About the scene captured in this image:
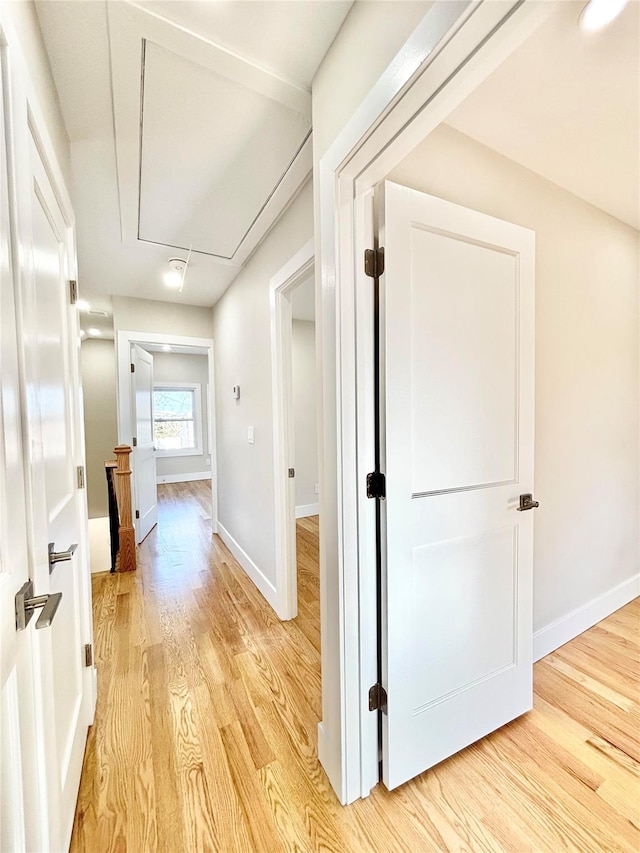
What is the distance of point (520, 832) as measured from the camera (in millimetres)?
1041

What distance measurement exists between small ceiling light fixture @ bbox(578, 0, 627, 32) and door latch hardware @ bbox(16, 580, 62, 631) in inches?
79.1

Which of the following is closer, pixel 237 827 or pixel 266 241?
pixel 237 827

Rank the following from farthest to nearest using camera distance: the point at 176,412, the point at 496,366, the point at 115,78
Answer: the point at 176,412 → the point at 496,366 → the point at 115,78

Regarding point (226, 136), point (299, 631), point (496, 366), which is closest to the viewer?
point (496, 366)

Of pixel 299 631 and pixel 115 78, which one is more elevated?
pixel 115 78

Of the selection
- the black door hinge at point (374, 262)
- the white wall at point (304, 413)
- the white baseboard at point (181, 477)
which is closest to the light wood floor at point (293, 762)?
the black door hinge at point (374, 262)

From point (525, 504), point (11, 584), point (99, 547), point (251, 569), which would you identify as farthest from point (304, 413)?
point (11, 584)

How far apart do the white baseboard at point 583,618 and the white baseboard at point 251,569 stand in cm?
151

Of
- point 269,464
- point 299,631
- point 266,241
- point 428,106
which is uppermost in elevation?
point 266,241

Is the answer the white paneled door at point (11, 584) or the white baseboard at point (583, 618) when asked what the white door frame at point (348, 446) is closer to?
the white paneled door at point (11, 584)

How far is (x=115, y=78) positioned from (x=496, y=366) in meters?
1.71

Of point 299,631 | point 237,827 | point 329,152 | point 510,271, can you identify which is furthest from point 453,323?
point 299,631

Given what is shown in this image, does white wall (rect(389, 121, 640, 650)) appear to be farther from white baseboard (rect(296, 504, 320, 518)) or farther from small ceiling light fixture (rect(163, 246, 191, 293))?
white baseboard (rect(296, 504, 320, 518))

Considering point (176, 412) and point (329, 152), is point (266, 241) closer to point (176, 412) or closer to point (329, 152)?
point (329, 152)
